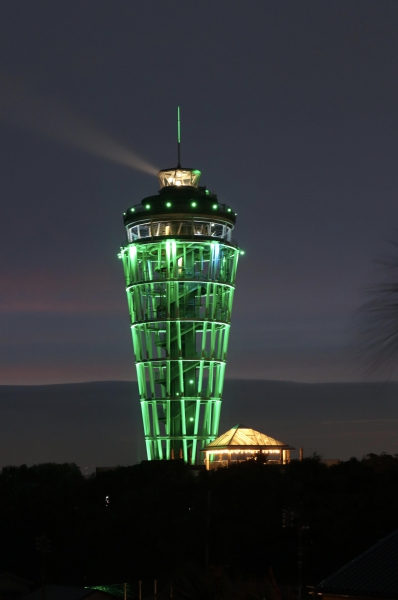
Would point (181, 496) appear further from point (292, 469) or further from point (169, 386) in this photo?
point (169, 386)

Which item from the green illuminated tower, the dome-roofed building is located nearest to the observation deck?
the green illuminated tower

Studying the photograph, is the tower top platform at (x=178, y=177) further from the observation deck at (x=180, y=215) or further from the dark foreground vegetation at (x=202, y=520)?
the dark foreground vegetation at (x=202, y=520)

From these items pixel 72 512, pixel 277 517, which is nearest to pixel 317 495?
pixel 277 517

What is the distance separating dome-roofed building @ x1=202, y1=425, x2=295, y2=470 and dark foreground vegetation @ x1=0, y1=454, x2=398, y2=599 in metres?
3.94

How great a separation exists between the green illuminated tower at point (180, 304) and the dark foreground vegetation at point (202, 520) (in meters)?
7.87

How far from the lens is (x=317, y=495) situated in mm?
78125

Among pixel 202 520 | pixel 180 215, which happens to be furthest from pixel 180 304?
pixel 202 520

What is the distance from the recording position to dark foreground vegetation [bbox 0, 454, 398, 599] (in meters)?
69.7

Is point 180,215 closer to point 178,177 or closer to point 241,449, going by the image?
point 178,177

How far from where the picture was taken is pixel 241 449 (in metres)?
102

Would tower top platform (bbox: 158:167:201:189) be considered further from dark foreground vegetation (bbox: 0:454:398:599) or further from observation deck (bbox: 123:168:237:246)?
dark foreground vegetation (bbox: 0:454:398:599)

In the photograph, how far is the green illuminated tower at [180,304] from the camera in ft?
360

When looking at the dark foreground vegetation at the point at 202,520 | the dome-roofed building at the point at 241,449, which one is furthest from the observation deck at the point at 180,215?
the dark foreground vegetation at the point at 202,520

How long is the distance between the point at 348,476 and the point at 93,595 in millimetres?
25396
